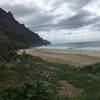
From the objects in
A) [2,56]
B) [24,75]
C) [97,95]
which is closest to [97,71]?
[2,56]

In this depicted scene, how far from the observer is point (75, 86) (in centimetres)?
1504

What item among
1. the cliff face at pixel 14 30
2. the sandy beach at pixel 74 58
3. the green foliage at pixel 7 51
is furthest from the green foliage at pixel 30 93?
the cliff face at pixel 14 30

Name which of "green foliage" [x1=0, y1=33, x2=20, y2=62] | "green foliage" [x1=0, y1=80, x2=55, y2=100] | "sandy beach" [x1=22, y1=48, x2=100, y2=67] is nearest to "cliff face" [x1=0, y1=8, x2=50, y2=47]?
"sandy beach" [x1=22, y1=48, x2=100, y2=67]

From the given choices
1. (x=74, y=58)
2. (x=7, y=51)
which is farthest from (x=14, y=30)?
(x=7, y=51)

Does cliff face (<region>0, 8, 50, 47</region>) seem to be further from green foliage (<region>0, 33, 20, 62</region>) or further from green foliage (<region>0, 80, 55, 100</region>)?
green foliage (<region>0, 80, 55, 100</region>)

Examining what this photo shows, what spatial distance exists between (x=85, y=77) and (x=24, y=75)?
14.5 feet

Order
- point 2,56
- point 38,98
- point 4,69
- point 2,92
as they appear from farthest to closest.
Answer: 1. point 2,56
2. point 4,69
3. point 2,92
4. point 38,98

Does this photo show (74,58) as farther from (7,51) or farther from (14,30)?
(14,30)

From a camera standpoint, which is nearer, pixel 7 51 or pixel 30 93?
pixel 30 93

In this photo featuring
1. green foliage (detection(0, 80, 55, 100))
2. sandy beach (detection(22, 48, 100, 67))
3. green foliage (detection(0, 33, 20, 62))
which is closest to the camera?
green foliage (detection(0, 80, 55, 100))

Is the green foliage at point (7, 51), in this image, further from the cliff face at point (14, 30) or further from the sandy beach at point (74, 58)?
the cliff face at point (14, 30)

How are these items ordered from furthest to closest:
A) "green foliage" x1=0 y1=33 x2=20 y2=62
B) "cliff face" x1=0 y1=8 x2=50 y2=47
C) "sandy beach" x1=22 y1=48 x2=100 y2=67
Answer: "cliff face" x1=0 y1=8 x2=50 y2=47
"sandy beach" x1=22 y1=48 x2=100 y2=67
"green foliage" x1=0 y1=33 x2=20 y2=62

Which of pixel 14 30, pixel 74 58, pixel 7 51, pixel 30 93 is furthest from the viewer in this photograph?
pixel 14 30

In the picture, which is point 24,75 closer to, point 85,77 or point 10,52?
point 85,77
